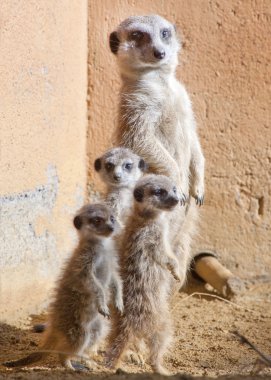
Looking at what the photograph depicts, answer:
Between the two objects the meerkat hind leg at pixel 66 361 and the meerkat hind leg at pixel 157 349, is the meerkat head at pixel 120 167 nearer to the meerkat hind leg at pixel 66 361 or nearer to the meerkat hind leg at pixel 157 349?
the meerkat hind leg at pixel 157 349

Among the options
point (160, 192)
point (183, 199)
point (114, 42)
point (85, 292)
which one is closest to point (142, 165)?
point (183, 199)

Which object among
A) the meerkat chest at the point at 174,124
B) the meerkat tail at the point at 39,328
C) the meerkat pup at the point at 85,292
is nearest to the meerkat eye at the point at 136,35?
the meerkat chest at the point at 174,124

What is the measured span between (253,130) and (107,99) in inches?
38.4

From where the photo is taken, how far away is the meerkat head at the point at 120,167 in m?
4.52

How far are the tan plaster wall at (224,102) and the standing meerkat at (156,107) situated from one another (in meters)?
0.64

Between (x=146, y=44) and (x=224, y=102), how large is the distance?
40.6 inches

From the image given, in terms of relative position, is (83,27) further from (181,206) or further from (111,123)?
(181,206)

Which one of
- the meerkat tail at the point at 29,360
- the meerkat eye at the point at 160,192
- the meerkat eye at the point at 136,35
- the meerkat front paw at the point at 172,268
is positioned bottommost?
the meerkat tail at the point at 29,360

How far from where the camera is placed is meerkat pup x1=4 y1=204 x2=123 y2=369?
389 centimetres

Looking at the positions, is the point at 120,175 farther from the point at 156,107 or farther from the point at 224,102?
the point at 224,102

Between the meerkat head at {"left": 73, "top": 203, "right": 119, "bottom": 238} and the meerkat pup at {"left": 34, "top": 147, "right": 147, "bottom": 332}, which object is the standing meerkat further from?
the meerkat head at {"left": 73, "top": 203, "right": 119, "bottom": 238}

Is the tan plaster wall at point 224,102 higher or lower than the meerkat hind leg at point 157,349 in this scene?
higher

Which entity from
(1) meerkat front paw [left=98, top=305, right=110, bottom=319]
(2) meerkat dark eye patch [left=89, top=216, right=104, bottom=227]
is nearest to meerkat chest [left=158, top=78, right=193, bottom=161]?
(2) meerkat dark eye patch [left=89, top=216, right=104, bottom=227]

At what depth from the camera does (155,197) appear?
412 cm
